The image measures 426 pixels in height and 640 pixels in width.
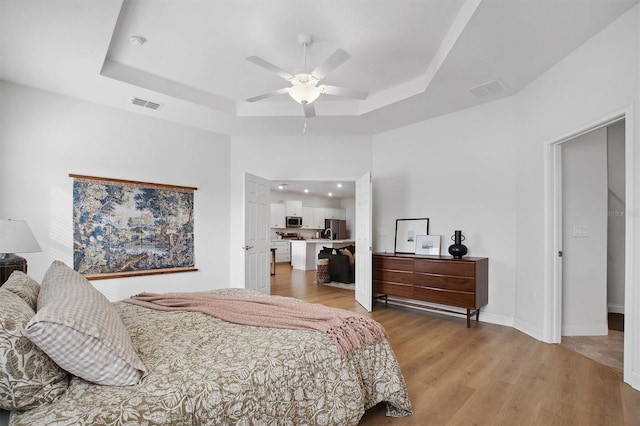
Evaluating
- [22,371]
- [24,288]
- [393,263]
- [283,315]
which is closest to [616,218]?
[393,263]

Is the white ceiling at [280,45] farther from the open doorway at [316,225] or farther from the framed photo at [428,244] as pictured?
the open doorway at [316,225]

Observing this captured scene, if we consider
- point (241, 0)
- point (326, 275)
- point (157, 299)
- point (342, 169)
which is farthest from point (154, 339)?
point (326, 275)

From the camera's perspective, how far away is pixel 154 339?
168 cm

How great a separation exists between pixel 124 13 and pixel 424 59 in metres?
2.78

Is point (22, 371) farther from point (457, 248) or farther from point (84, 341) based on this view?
point (457, 248)

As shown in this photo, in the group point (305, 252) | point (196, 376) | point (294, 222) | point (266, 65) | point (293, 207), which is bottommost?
point (305, 252)

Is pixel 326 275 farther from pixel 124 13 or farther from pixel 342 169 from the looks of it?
pixel 124 13

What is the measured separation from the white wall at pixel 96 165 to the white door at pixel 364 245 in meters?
2.16

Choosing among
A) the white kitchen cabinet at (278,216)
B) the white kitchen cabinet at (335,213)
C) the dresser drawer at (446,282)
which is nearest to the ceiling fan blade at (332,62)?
the dresser drawer at (446,282)

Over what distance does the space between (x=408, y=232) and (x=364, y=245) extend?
2.28ft

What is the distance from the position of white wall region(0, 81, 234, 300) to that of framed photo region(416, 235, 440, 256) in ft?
9.98

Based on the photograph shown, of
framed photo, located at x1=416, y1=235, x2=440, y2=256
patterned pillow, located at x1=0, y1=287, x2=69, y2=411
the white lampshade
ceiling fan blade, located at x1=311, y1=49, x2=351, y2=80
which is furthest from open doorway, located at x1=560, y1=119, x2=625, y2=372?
the white lampshade

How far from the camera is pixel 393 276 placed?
457 centimetres

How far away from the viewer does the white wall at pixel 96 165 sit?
360 cm
